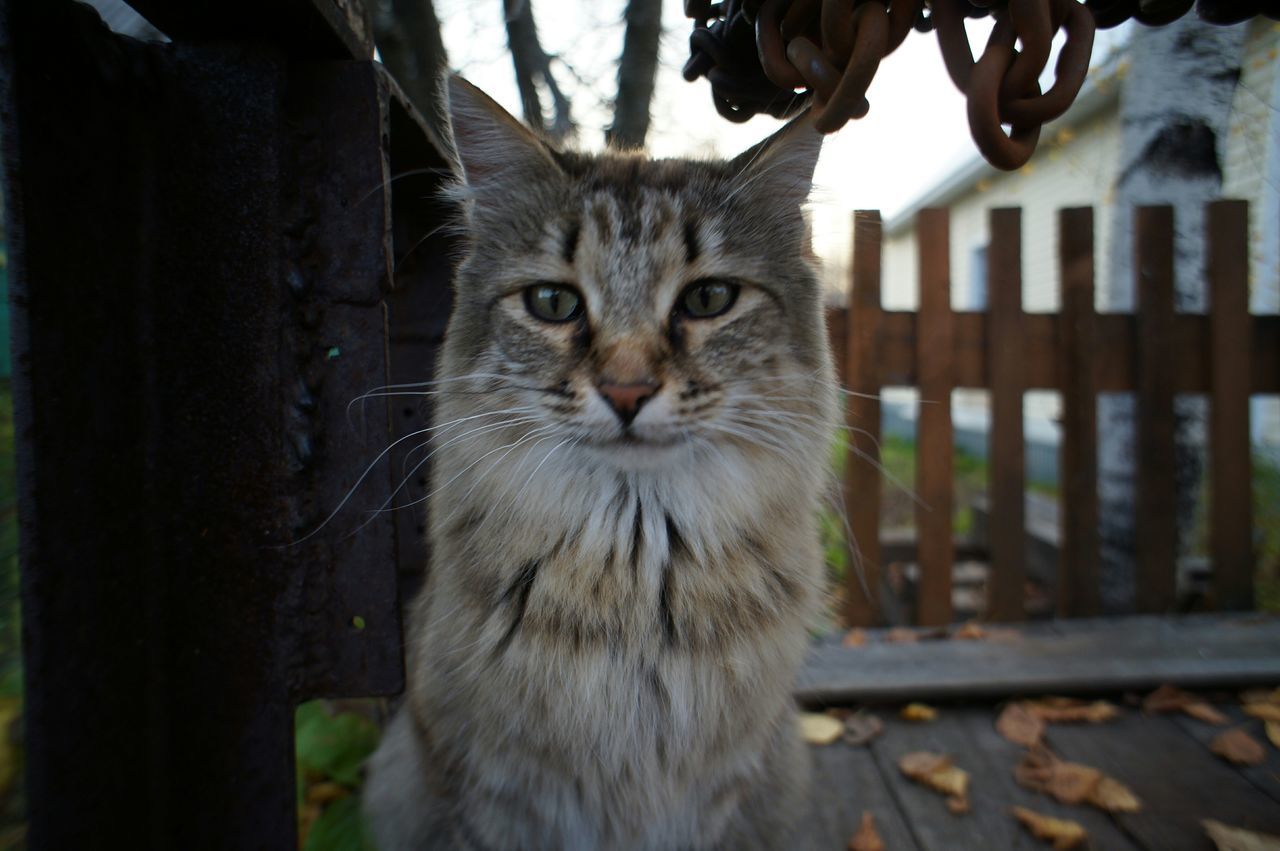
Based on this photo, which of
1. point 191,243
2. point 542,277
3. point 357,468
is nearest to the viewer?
point 191,243

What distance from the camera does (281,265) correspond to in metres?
1.20

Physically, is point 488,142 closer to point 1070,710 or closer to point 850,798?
point 850,798

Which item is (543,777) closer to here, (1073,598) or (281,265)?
(281,265)

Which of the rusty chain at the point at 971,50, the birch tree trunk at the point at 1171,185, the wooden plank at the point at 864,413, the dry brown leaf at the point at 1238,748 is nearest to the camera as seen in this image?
the rusty chain at the point at 971,50

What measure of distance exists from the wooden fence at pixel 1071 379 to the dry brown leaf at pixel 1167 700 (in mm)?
692

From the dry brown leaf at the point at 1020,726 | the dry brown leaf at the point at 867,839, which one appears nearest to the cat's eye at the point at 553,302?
the dry brown leaf at the point at 867,839

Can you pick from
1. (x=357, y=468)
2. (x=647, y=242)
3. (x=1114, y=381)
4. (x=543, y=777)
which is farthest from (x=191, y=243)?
(x=1114, y=381)

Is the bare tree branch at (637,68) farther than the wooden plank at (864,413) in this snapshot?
Yes

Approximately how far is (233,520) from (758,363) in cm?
103

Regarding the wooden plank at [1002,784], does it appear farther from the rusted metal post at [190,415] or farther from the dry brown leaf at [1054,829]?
the rusted metal post at [190,415]

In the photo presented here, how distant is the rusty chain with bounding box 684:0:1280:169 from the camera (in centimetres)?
89

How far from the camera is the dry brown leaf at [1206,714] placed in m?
2.01

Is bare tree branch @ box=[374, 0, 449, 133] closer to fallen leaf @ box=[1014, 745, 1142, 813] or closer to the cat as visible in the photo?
the cat

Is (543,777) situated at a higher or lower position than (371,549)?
lower
